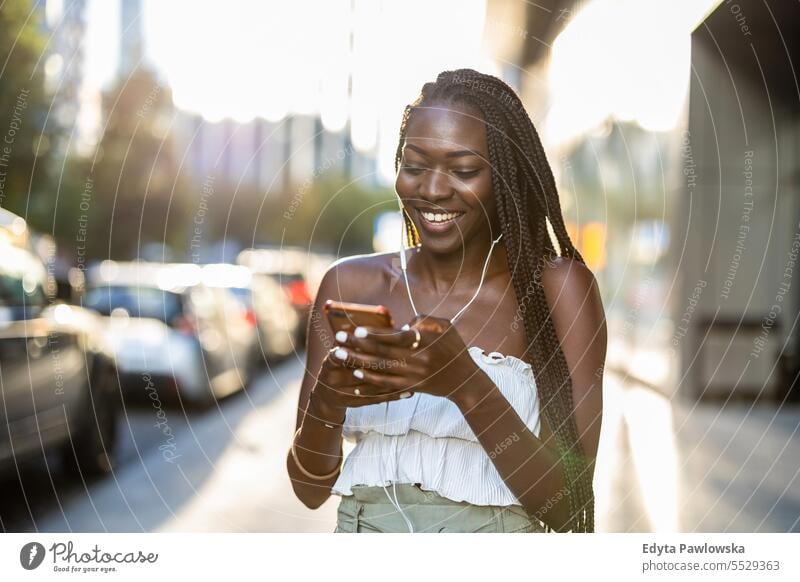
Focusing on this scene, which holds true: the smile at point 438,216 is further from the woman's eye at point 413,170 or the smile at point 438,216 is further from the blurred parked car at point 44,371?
the blurred parked car at point 44,371

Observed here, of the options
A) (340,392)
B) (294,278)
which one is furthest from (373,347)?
(294,278)

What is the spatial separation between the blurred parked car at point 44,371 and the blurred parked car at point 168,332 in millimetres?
1351

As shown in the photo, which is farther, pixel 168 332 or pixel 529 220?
pixel 168 332

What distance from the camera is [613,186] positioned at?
19.3 m

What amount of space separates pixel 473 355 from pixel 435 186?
0.36 m

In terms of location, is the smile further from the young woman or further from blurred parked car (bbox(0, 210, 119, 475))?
blurred parked car (bbox(0, 210, 119, 475))

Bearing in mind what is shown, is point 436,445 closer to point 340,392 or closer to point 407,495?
point 407,495

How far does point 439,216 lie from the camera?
239cm

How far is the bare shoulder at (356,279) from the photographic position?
249 cm

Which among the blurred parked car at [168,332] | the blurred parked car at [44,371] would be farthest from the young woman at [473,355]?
the blurred parked car at [168,332]

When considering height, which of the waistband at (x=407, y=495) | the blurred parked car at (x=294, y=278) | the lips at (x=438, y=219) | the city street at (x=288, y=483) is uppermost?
the blurred parked car at (x=294, y=278)

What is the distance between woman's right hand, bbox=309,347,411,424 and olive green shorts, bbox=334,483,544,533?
0.21m
